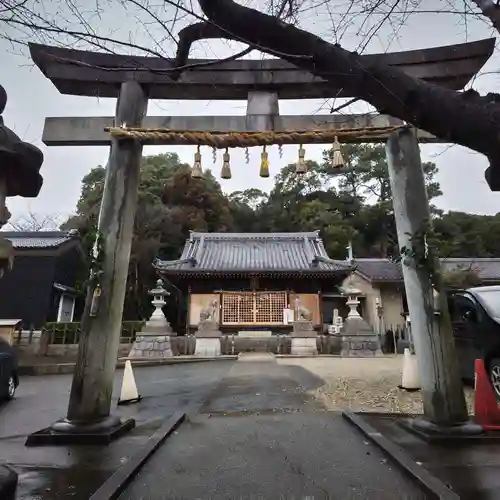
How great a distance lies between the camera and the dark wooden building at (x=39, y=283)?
845 inches

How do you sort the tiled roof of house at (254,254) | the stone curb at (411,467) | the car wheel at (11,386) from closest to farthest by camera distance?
the stone curb at (411,467), the car wheel at (11,386), the tiled roof of house at (254,254)

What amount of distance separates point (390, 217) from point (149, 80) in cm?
3907

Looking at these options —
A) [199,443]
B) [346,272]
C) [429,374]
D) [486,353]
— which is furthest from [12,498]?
[346,272]

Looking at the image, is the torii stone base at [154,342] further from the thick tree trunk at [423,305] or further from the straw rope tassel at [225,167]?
the thick tree trunk at [423,305]

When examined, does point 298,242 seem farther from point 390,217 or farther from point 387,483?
point 387,483

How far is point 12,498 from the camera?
2.60 meters

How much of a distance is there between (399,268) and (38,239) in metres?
24.0

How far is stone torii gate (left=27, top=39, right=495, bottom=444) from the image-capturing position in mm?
4289

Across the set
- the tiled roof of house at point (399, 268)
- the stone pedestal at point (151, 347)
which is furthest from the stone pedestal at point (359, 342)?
the stone pedestal at point (151, 347)

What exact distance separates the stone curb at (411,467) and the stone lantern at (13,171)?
134 inches

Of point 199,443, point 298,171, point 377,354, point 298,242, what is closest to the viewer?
point 199,443

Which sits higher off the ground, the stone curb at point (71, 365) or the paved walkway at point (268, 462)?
the stone curb at point (71, 365)

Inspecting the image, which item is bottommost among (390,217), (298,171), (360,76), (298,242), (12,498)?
(12,498)

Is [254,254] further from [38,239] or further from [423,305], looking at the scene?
[423,305]
